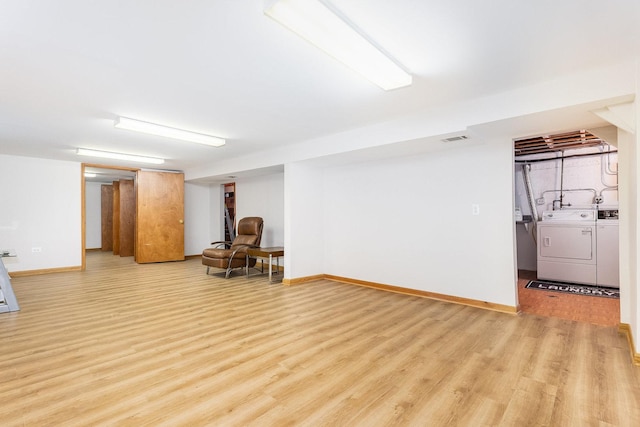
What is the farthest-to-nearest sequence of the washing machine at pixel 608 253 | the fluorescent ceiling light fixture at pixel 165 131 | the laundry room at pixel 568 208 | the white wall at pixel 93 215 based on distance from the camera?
1. the white wall at pixel 93 215
2. the laundry room at pixel 568 208
3. the washing machine at pixel 608 253
4. the fluorescent ceiling light fixture at pixel 165 131

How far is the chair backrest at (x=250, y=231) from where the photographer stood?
230 inches

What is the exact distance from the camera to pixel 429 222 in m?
4.20

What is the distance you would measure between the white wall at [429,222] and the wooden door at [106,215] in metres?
7.55

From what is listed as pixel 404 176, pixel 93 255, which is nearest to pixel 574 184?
pixel 404 176

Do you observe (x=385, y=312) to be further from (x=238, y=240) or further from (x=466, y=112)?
(x=238, y=240)

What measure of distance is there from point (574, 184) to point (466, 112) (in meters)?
3.64

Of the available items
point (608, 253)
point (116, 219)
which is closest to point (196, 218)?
point (116, 219)

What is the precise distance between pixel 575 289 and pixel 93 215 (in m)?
11.6

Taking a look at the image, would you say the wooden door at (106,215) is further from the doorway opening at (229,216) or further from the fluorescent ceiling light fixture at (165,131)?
the fluorescent ceiling light fixture at (165,131)

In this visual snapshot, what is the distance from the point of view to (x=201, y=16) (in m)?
1.75

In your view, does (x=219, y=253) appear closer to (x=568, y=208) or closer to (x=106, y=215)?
(x=568, y=208)

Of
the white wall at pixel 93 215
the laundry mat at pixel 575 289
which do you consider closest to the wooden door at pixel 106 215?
the white wall at pixel 93 215

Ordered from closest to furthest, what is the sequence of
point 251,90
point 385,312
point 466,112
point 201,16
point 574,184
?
point 201,16, point 251,90, point 466,112, point 385,312, point 574,184

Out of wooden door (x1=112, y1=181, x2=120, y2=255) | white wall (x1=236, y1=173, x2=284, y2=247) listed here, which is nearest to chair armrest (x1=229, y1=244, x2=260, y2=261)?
white wall (x1=236, y1=173, x2=284, y2=247)
